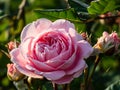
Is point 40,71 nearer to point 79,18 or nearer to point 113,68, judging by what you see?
point 79,18

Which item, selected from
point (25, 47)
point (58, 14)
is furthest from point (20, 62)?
point (58, 14)

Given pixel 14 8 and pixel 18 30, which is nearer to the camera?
pixel 18 30

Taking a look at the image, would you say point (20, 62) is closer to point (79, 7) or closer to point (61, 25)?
point (61, 25)

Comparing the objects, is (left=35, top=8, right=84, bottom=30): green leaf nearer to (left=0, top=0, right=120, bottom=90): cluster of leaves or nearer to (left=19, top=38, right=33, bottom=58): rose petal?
(left=0, top=0, right=120, bottom=90): cluster of leaves

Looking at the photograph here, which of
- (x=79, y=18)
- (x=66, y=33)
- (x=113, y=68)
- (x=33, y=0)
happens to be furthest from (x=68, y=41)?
(x=33, y=0)

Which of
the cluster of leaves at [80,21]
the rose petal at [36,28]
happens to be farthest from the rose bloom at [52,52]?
the cluster of leaves at [80,21]

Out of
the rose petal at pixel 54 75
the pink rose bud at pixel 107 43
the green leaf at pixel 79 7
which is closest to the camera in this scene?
the rose petal at pixel 54 75

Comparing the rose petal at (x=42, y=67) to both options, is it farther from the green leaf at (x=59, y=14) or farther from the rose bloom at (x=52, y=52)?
the green leaf at (x=59, y=14)
